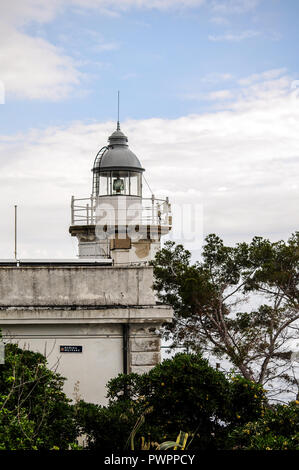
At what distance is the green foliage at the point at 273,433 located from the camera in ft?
30.0

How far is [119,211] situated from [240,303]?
7.54 meters

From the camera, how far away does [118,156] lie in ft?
88.3

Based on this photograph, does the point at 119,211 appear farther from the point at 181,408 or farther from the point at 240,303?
the point at 181,408

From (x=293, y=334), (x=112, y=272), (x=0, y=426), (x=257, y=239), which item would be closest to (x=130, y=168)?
(x=257, y=239)

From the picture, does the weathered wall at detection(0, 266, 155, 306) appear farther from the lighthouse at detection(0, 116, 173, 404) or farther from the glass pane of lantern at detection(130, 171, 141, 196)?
the glass pane of lantern at detection(130, 171, 141, 196)

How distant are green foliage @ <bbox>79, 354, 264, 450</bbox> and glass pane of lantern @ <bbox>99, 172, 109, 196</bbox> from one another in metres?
14.3

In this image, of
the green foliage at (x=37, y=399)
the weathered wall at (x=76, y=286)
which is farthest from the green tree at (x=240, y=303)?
the green foliage at (x=37, y=399)

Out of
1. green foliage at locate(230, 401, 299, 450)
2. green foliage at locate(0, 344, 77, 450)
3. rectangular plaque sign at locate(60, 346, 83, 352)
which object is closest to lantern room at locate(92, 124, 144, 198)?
rectangular plaque sign at locate(60, 346, 83, 352)

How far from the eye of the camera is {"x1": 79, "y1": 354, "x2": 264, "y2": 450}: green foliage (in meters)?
12.2

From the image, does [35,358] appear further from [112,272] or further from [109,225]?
[109,225]

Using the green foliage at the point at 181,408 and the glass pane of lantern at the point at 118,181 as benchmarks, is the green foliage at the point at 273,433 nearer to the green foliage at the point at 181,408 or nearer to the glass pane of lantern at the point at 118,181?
the green foliage at the point at 181,408

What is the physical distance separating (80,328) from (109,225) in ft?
34.8
